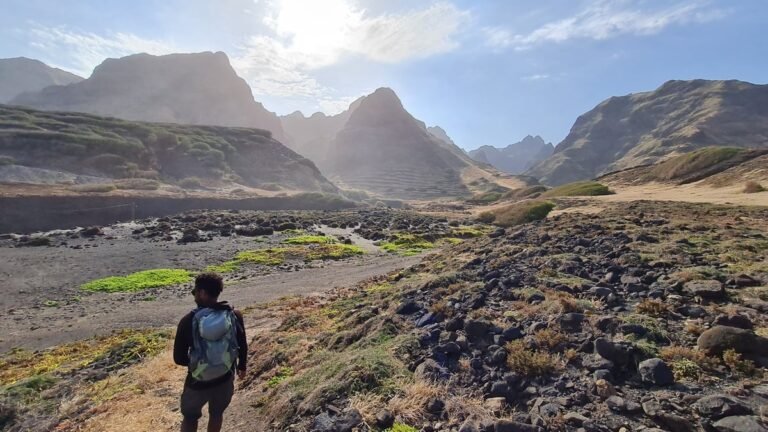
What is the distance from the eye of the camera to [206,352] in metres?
5.48

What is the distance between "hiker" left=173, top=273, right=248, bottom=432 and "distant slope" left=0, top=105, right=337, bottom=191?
297 ft

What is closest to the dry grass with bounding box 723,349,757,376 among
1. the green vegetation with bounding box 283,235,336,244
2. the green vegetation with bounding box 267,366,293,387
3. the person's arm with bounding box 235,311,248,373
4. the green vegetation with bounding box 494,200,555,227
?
the person's arm with bounding box 235,311,248,373

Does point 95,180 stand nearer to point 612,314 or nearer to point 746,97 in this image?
point 612,314

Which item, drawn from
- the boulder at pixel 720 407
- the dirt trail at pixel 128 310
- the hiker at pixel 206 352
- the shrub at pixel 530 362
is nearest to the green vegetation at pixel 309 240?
the dirt trail at pixel 128 310

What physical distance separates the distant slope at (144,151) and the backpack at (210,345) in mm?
90705

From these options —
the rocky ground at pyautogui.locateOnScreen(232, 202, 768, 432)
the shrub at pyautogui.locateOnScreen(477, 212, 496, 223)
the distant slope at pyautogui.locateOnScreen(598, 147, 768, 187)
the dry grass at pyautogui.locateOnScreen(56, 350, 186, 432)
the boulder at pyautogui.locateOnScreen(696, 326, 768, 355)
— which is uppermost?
the distant slope at pyautogui.locateOnScreen(598, 147, 768, 187)

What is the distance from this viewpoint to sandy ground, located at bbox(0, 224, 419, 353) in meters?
18.4

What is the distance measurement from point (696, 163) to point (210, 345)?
60126 mm

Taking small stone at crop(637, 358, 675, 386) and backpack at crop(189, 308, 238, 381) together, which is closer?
backpack at crop(189, 308, 238, 381)

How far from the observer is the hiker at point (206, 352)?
5496 millimetres

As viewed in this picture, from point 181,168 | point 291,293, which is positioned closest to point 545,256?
point 291,293

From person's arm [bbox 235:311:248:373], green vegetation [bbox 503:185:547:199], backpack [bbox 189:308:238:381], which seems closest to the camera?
backpack [bbox 189:308:238:381]

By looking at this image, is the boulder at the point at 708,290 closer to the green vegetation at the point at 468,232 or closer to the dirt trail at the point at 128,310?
the dirt trail at the point at 128,310

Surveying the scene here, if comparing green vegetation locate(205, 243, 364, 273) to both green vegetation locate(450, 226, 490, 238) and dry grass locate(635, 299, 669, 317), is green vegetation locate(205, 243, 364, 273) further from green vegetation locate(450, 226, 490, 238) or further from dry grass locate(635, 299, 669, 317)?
dry grass locate(635, 299, 669, 317)
